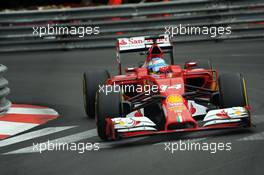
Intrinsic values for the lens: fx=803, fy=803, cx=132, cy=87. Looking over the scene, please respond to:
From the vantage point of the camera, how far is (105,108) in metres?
9.41

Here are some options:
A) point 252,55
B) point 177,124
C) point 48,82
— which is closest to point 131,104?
point 177,124

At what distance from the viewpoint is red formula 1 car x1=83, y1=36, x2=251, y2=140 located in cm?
916

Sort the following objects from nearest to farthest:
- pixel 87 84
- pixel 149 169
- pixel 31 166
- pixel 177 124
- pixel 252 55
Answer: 1. pixel 149 169
2. pixel 31 166
3. pixel 177 124
4. pixel 87 84
5. pixel 252 55

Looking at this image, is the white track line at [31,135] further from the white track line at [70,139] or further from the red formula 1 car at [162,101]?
the red formula 1 car at [162,101]

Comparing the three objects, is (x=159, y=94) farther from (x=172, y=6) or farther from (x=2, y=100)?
(x=172, y=6)

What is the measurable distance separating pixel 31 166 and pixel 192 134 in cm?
218

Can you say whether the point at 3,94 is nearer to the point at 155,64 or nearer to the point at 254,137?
the point at 155,64

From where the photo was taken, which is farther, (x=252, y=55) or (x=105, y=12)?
(x=105, y=12)

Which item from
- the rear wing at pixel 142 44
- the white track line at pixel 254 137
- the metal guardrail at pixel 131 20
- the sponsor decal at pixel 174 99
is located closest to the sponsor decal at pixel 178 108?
the sponsor decal at pixel 174 99

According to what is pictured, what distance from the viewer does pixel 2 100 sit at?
12141mm

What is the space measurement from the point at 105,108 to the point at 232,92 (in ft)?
5.14

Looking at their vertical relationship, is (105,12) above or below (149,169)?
above

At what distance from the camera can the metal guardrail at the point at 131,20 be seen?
20.3 metres

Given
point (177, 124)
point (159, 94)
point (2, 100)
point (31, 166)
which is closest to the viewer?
point (31, 166)
